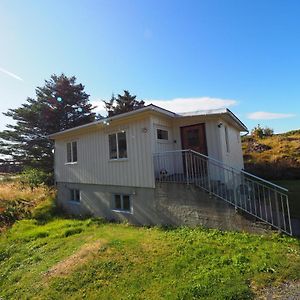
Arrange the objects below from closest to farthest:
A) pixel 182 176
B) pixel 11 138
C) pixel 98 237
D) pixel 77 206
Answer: pixel 98 237 < pixel 182 176 < pixel 77 206 < pixel 11 138

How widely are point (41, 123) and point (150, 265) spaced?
20696 millimetres

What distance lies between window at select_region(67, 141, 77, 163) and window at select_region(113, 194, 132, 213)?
13.2ft

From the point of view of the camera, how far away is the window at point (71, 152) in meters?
13.8

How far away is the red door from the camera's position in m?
10.4

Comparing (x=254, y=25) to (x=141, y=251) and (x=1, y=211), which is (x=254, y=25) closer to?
(x=141, y=251)

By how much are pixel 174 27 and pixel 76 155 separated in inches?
317

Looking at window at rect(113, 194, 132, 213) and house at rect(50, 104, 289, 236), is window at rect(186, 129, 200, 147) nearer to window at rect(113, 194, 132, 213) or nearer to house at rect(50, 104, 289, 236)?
house at rect(50, 104, 289, 236)

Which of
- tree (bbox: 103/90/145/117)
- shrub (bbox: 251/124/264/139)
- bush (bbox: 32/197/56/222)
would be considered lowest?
bush (bbox: 32/197/56/222)

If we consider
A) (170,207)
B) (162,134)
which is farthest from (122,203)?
(162,134)

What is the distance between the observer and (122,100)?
31.0m

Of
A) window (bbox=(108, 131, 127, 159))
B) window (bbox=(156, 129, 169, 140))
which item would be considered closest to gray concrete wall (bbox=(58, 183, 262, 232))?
window (bbox=(108, 131, 127, 159))

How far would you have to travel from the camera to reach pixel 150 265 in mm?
5992

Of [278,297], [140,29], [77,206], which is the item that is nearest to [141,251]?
[278,297]

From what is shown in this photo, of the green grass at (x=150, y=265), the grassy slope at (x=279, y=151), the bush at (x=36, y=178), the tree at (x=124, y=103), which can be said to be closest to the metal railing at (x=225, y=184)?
the green grass at (x=150, y=265)
